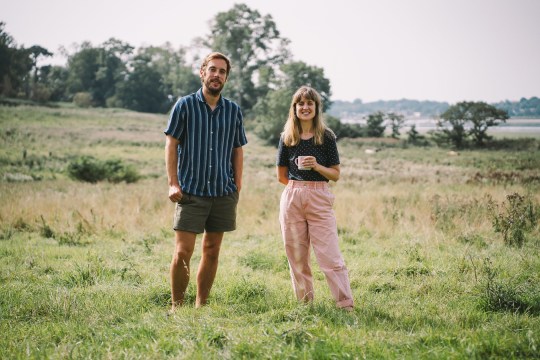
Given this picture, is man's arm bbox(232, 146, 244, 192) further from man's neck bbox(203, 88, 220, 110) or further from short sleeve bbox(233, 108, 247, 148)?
man's neck bbox(203, 88, 220, 110)

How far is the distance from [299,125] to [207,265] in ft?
5.31

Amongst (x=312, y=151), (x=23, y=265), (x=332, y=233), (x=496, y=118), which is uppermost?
(x=496, y=118)

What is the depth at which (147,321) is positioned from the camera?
10.7 ft

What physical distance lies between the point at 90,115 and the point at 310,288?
54007mm

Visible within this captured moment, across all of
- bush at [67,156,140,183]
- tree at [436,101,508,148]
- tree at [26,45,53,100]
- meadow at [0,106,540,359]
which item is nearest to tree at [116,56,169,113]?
tree at [26,45,53,100]

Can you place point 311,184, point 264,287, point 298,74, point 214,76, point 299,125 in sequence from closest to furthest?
point 214,76 < point 311,184 < point 299,125 < point 264,287 < point 298,74

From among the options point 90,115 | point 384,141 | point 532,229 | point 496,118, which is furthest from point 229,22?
point 532,229

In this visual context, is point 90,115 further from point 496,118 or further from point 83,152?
point 496,118

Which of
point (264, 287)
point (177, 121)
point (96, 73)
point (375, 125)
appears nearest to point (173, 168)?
point (177, 121)

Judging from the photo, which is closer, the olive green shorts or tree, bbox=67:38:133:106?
the olive green shorts

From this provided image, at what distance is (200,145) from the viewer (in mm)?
3713

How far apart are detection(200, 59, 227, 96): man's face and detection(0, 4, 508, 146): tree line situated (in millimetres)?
39918

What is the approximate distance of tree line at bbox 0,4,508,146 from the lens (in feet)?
149

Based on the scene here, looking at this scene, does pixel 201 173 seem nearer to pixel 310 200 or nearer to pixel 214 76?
pixel 214 76
